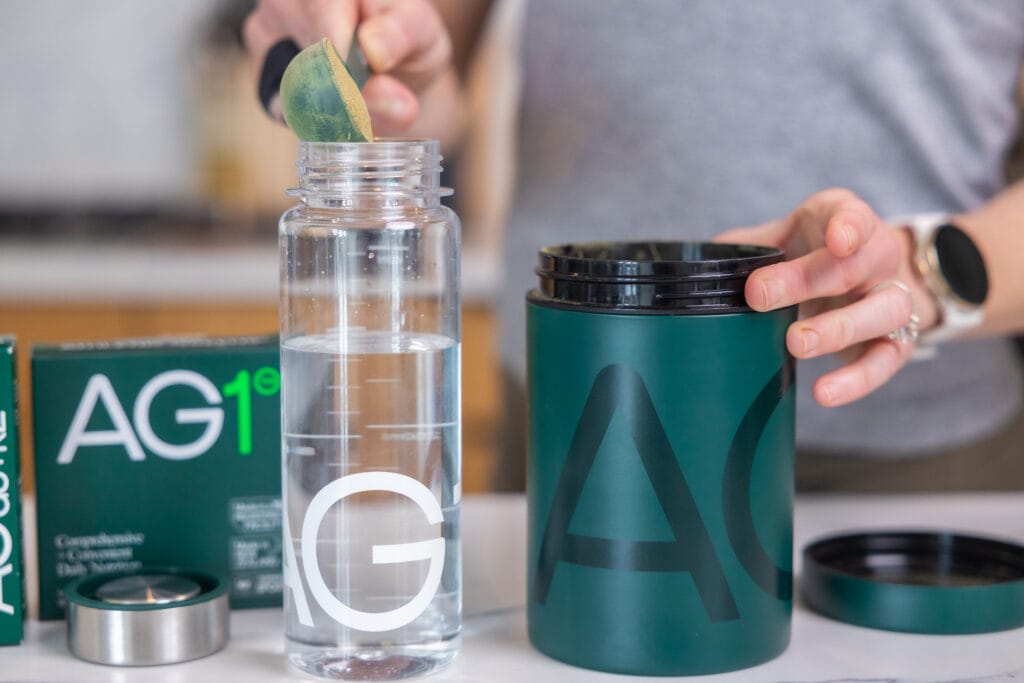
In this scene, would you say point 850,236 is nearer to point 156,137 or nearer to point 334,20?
point 334,20

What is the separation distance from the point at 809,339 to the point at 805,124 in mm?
576

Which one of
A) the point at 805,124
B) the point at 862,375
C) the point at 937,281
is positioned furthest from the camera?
the point at 805,124

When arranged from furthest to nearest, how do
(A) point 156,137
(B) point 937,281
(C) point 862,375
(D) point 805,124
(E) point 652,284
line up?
(A) point 156,137
(D) point 805,124
(B) point 937,281
(C) point 862,375
(E) point 652,284

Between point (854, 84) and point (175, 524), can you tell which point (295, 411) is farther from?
point (854, 84)

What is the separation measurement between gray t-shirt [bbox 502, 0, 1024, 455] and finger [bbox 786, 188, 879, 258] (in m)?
0.41

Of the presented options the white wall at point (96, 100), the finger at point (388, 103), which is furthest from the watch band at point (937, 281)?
the white wall at point (96, 100)

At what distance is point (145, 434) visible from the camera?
77 centimetres

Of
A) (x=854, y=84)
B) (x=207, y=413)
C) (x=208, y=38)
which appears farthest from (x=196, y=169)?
(x=207, y=413)

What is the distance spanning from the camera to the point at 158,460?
2.53ft

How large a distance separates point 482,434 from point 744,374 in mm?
1819

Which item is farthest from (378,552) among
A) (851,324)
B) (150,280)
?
(150,280)

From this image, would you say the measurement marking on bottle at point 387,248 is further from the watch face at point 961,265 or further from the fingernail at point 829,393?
the watch face at point 961,265

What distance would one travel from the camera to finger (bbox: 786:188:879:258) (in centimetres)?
69

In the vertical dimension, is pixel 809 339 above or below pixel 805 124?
below
